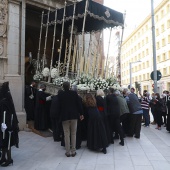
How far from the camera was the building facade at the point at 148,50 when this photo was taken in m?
45.3

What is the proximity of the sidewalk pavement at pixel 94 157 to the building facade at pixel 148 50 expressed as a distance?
32282mm

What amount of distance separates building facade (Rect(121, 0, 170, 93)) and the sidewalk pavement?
32.3 m

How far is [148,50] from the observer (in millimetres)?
54219

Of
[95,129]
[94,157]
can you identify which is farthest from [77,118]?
[94,157]

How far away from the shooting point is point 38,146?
25.7ft

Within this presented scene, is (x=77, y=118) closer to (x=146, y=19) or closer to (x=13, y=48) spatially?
(x=13, y=48)

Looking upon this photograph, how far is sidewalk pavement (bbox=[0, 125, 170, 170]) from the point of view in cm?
575

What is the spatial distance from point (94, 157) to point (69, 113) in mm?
1378

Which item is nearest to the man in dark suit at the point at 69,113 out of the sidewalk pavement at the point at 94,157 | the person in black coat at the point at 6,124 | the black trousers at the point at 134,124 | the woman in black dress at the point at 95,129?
the sidewalk pavement at the point at 94,157

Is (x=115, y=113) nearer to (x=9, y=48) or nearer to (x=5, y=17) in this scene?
(x=9, y=48)

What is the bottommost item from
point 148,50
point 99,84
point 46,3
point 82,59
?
point 99,84

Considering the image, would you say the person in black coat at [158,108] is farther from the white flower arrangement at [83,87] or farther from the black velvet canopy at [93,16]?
the white flower arrangement at [83,87]

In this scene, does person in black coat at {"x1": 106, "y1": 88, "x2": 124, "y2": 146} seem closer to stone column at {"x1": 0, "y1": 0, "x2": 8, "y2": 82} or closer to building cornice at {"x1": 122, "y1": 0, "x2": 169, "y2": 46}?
stone column at {"x1": 0, "y1": 0, "x2": 8, "y2": 82}

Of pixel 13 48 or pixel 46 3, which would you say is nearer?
pixel 13 48
